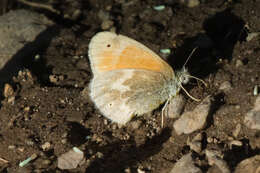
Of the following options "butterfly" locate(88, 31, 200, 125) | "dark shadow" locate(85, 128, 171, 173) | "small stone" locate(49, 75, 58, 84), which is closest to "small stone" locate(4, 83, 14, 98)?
"small stone" locate(49, 75, 58, 84)

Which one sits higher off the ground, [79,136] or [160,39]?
[160,39]

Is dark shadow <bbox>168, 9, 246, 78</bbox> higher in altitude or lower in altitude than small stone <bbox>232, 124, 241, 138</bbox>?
higher

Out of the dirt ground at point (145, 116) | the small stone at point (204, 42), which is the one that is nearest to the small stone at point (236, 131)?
the dirt ground at point (145, 116)

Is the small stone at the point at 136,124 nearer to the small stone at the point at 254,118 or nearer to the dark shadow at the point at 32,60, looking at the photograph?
the small stone at the point at 254,118

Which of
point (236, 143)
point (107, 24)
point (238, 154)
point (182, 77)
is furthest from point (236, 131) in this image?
point (107, 24)

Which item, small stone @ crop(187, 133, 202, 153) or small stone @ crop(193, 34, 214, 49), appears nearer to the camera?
small stone @ crop(187, 133, 202, 153)

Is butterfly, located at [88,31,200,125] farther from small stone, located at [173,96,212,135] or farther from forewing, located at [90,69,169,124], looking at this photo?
small stone, located at [173,96,212,135]

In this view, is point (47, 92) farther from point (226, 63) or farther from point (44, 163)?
point (226, 63)

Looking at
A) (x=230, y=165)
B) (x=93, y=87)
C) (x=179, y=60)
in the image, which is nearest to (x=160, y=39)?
(x=179, y=60)
